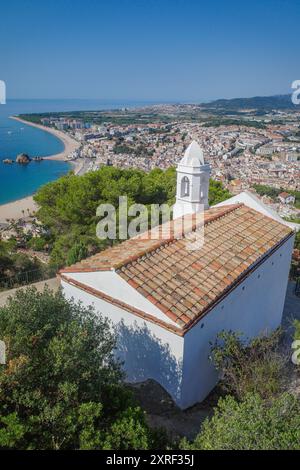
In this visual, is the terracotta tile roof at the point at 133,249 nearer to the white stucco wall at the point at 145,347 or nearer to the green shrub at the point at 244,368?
the white stucco wall at the point at 145,347

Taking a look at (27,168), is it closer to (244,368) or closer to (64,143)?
(64,143)

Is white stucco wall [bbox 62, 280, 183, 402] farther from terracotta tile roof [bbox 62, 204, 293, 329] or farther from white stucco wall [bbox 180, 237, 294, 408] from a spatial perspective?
terracotta tile roof [bbox 62, 204, 293, 329]

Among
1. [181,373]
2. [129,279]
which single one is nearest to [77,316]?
[129,279]

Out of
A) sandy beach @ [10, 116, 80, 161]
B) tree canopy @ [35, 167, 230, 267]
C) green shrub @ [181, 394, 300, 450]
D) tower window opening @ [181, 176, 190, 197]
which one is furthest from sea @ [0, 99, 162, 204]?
green shrub @ [181, 394, 300, 450]

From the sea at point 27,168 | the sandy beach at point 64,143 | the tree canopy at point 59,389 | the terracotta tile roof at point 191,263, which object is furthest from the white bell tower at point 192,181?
the sandy beach at point 64,143

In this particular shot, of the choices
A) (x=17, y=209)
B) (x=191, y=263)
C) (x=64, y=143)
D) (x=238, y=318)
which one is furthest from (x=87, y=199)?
(x=64, y=143)

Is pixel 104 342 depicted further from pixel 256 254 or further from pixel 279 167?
pixel 279 167

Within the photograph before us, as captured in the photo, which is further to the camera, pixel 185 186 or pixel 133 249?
pixel 185 186
